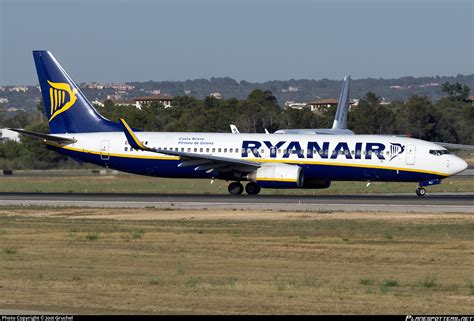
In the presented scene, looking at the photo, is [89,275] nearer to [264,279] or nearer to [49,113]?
[264,279]

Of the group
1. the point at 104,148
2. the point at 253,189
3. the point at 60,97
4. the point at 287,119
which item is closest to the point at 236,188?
the point at 253,189

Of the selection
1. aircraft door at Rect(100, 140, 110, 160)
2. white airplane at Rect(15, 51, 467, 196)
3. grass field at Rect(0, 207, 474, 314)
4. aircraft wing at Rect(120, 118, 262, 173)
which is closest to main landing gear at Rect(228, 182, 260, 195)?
white airplane at Rect(15, 51, 467, 196)

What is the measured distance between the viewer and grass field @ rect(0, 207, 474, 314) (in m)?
20.5

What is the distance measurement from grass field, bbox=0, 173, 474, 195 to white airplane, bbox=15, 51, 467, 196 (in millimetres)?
3695

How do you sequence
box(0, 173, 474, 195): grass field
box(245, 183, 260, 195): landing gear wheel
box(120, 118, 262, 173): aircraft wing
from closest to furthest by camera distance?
box(120, 118, 262, 173): aircraft wing < box(245, 183, 260, 195): landing gear wheel < box(0, 173, 474, 195): grass field

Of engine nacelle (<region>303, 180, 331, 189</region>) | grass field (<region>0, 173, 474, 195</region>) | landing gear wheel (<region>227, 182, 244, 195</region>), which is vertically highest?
engine nacelle (<region>303, 180, 331, 189</region>)

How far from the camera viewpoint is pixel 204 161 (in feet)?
171

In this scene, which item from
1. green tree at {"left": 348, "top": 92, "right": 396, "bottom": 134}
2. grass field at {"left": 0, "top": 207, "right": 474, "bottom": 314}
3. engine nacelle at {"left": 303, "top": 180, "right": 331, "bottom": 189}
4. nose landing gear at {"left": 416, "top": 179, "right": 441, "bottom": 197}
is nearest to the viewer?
grass field at {"left": 0, "top": 207, "right": 474, "bottom": 314}

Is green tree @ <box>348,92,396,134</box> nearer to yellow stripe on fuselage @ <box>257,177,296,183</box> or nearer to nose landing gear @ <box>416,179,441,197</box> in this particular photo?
nose landing gear @ <box>416,179,441,197</box>

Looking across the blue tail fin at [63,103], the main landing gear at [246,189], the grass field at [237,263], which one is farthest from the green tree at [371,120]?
the grass field at [237,263]

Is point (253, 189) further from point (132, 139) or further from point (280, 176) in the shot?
point (132, 139)

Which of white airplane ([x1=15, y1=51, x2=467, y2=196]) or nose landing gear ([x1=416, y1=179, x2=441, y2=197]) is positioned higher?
white airplane ([x1=15, y1=51, x2=467, y2=196])

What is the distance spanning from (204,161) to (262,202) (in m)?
6.57

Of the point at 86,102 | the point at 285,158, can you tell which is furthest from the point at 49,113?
the point at 285,158
